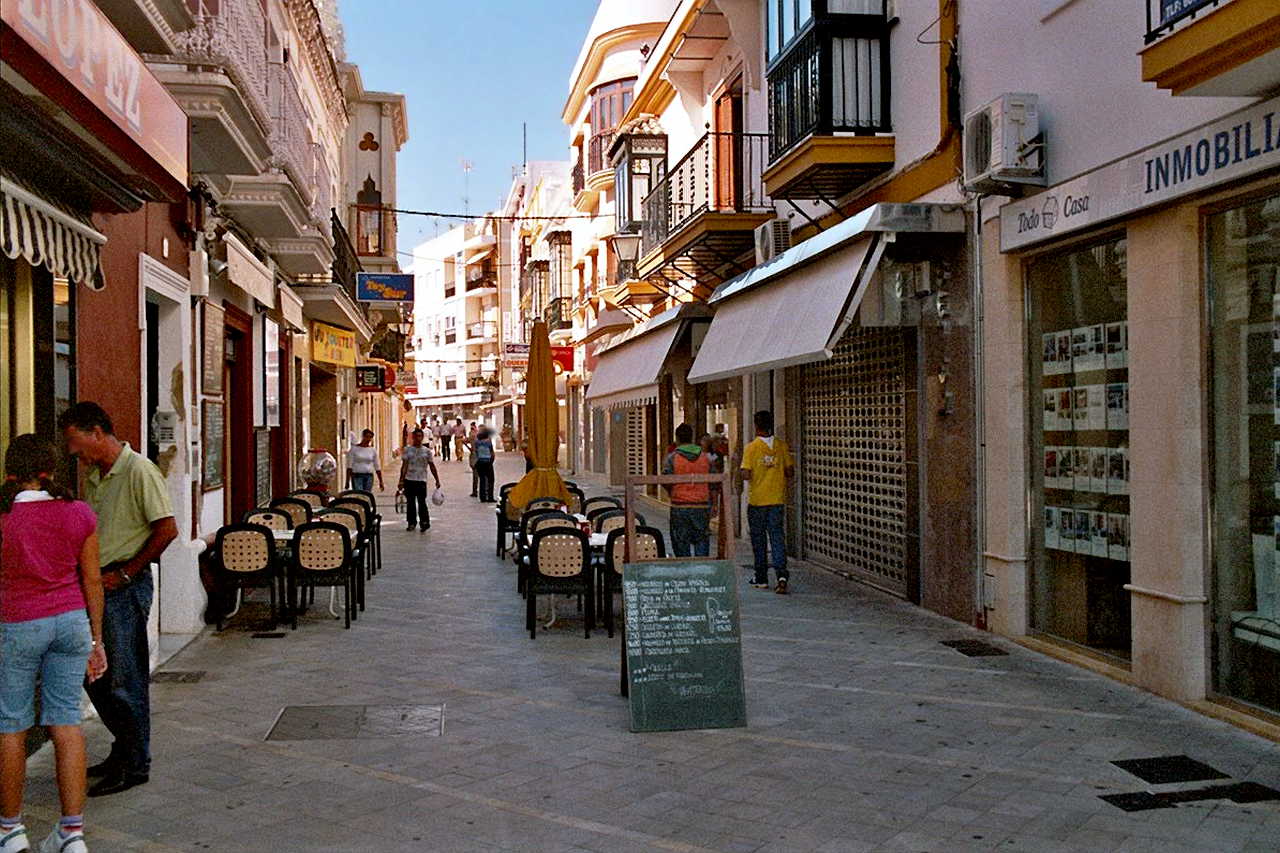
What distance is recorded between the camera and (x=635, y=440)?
92.0 ft

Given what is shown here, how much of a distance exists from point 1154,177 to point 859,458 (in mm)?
6021

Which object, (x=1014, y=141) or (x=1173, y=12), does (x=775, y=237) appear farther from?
(x=1173, y=12)

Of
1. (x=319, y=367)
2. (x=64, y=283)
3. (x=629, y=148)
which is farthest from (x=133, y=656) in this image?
(x=319, y=367)

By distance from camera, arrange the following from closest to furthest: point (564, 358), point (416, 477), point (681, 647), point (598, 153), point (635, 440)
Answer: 1. point (681, 647)
2. point (416, 477)
3. point (635, 440)
4. point (598, 153)
5. point (564, 358)

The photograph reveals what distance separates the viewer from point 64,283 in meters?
7.34

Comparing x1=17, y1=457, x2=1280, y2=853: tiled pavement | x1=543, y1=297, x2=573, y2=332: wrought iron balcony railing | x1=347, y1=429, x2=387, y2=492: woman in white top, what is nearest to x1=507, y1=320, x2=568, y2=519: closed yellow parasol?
x1=17, y1=457, x2=1280, y2=853: tiled pavement

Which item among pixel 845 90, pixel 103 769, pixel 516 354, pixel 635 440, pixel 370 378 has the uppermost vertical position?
pixel 845 90

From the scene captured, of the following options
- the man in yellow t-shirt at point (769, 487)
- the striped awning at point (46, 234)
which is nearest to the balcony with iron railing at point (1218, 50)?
the striped awning at point (46, 234)

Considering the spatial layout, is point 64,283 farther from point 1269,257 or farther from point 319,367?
point 319,367

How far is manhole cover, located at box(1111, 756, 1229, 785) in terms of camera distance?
5.65 m

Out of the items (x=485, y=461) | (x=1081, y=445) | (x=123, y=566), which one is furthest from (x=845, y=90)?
(x=485, y=461)

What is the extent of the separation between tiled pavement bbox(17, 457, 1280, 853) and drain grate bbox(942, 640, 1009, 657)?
0.40 ft

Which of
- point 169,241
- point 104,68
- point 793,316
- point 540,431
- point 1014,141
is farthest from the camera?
point 540,431

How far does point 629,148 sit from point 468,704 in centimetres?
1618
